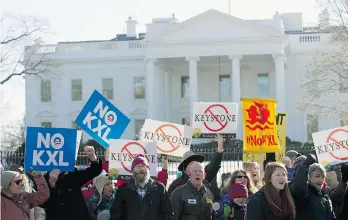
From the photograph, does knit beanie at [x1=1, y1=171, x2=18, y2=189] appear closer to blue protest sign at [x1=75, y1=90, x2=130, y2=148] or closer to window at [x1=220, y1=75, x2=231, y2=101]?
blue protest sign at [x1=75, y1=90, x2=130, y2=148]

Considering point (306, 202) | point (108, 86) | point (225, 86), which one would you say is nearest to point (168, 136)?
point (306, 202)

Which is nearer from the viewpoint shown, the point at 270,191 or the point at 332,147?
the point at 270,191

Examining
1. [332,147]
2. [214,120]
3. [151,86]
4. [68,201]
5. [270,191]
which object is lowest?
[68,201]

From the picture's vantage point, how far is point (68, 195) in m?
8.37

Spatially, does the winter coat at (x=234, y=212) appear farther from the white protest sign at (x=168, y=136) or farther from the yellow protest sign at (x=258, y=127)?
the yellow protest sign at (x=258, y=127)

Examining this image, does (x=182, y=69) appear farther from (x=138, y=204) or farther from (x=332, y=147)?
(x=138, y=204)

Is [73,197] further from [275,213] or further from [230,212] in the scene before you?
[275,213]

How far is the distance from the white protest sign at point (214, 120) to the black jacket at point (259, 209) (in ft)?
12.9

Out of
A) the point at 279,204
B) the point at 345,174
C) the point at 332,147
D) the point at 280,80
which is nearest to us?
the point at 279,204

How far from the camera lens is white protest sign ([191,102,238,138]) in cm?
1057

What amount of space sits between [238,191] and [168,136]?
3.27 m

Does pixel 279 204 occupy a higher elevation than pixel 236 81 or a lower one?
lower

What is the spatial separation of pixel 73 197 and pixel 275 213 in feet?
8.97

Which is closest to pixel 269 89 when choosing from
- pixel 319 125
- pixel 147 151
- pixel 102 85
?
pixel 319 125
